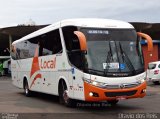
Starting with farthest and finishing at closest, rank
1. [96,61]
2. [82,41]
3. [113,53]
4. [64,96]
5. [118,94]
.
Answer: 1. [64,96]
2. [113,53]
3. [96,61]
4. [118,94]
5. [82,41]

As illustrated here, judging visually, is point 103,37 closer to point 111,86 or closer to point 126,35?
point 126,35

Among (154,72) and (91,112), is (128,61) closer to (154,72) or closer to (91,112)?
(91,112)

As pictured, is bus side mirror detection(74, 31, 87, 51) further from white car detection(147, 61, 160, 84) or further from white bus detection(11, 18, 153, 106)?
white car detection(147, 61, 160, 84)

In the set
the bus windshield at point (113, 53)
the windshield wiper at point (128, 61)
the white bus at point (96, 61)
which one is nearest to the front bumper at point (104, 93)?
the white bus at point (96, 61)

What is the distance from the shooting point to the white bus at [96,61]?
501 inches

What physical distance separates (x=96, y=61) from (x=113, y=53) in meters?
0.66

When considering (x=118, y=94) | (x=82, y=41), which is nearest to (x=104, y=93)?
(x=118, y=94)

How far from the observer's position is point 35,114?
12.6m

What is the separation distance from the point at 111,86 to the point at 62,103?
3.32 metres

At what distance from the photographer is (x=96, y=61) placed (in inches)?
510

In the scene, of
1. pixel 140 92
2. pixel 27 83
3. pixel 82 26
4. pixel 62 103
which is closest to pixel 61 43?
pixel 82 26

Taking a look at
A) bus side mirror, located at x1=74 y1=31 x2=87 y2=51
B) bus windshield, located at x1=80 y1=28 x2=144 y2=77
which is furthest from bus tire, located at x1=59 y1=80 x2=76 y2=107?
bus side mirror, located at x1=74 y1=31 x2=87 y2=51

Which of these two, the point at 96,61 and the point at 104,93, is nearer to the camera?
the point at 104,93

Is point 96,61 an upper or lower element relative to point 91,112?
upper
